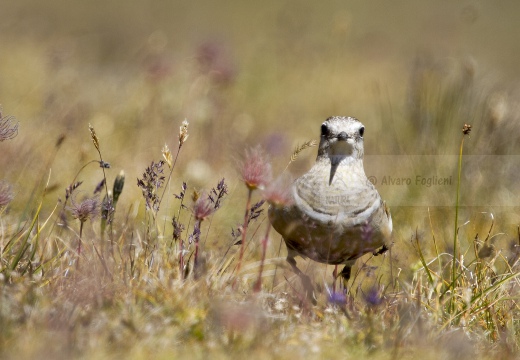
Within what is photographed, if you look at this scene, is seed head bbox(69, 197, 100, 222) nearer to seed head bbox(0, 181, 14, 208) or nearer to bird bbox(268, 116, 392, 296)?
seed head bbox(0, 181, 14, 208)

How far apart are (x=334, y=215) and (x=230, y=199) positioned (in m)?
2.46

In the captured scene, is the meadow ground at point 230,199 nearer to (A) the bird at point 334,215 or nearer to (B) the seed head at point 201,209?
(B) the seed head at point 201,209

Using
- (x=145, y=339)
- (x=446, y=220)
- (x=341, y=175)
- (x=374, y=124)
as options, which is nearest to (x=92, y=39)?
(x=374, y=124)

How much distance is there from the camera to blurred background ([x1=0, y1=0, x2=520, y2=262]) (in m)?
6.68

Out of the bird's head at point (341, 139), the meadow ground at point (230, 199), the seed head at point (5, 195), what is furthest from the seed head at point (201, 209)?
the bird's head at point (341, 139)

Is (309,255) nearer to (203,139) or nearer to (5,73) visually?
(203,139)

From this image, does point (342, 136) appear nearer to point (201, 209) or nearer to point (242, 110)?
point (201, 209)

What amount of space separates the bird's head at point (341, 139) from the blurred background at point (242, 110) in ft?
2.14

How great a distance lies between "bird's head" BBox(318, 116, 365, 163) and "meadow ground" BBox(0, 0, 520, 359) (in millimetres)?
323

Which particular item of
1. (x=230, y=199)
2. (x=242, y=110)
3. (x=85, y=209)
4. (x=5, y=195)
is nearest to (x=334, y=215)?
(x=85, y=209)

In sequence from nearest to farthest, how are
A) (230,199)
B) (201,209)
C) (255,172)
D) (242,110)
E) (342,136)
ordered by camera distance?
(255,172) → (201,209) → (342,136) → (230,199) → (242,110)

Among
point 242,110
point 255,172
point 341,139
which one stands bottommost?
point 255,172

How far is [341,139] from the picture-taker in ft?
16.0

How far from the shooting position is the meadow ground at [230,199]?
355 centimetres
